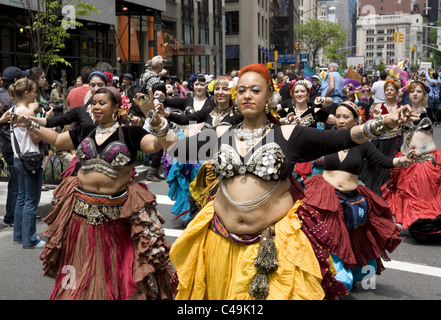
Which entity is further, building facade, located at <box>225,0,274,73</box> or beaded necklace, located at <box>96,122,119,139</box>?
building facade, located at <box>225,0,274,73</box>

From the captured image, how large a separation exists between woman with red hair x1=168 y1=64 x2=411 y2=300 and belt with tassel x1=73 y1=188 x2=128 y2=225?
97 centimetres

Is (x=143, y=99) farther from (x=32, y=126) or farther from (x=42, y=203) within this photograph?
(x=42, y=203)

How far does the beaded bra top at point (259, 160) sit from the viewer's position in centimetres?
396

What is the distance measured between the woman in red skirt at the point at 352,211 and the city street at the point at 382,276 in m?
0.28

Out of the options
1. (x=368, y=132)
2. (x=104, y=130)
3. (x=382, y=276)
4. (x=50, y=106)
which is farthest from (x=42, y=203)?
(x=368, y=132)

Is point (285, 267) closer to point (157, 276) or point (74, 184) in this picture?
point (157, 276)

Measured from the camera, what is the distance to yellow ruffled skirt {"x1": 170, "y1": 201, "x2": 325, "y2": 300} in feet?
12.8

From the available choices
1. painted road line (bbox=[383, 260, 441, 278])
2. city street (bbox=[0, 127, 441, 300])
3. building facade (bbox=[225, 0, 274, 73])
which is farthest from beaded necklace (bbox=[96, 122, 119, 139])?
building facade (bbox=[225, 0, 274, 73])

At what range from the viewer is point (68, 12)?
49.3ft

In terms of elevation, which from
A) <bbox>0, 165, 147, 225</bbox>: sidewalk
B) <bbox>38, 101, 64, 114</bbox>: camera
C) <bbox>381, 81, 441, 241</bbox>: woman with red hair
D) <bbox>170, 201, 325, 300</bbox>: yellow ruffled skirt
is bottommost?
<bbox>0, 165, 147, 225</bbox>: sidewalk

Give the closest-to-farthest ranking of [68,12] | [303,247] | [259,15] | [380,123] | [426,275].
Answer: [380,123], [303,247], [426,275], [68,12], [259,15]

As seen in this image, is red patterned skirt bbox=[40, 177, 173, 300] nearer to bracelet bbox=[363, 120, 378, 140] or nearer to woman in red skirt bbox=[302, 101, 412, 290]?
woman in red skirt bbox=[302, 101, 412, 290]
